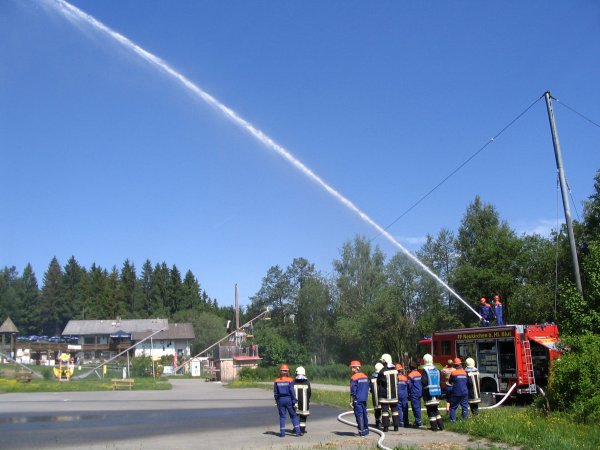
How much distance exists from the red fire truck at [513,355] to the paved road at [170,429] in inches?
236

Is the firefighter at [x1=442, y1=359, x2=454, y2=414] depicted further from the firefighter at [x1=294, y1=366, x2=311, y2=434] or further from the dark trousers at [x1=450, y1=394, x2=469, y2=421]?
the firefighter at [x1=294, y1=366, x2=311, y2=434]

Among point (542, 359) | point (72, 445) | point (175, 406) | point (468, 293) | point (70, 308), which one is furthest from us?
point (70, 308)

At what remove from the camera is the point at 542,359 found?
2167 centimetres

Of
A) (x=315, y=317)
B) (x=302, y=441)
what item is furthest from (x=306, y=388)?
(x=315, y=317)

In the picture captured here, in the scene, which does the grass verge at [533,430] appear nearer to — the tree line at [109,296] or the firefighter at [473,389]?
the firefighter at [473,389]

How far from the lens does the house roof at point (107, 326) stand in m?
93.8

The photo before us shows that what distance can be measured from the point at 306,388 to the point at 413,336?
43.3 meters

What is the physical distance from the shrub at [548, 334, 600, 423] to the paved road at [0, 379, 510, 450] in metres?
2.97

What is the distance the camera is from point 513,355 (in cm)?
2144

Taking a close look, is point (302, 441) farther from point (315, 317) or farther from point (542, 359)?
point (315, 317)

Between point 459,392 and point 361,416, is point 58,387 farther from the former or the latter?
point 459,392

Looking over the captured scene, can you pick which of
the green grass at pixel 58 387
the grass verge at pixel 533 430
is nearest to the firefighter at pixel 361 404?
the grass verge at pixel 533 430

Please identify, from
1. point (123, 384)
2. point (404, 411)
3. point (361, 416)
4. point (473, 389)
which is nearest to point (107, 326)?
point (123, 384)

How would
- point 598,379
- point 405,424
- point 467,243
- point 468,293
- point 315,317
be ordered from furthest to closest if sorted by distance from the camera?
point 315,317 < point 467,243 < point 468,293 < point 405,424 < point 598,379
